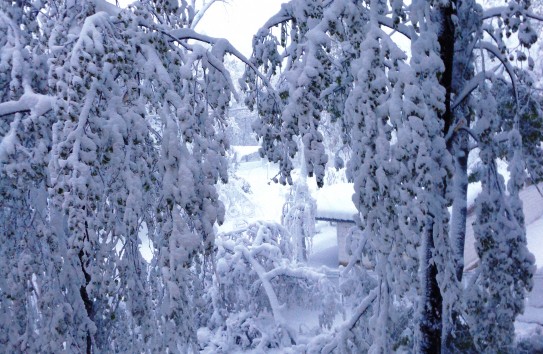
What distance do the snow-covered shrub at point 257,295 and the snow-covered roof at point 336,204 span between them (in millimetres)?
5054

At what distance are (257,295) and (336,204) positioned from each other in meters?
6.76

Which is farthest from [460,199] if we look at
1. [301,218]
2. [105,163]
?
[301,218]

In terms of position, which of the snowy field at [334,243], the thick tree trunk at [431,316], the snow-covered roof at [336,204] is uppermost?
the thick tree trunk at [431,316]

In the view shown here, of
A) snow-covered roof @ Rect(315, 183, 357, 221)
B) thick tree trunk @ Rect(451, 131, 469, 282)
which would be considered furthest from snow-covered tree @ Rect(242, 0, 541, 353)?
snow-covered roof @ Rect(315, 183, 357, 221)

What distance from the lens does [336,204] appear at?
1633 cm

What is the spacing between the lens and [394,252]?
2492 millimetres

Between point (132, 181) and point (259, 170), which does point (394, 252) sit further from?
point (259, 170)

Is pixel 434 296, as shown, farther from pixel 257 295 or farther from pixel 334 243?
pixel 334 243

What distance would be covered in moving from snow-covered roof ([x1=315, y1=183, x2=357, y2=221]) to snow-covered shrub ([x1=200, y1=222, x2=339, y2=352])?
16.6ft

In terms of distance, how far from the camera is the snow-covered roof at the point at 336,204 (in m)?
15.8

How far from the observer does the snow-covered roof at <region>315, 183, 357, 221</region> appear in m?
15.8

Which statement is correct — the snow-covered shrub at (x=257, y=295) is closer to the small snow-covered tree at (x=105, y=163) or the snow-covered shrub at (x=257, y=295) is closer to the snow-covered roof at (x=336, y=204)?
the snow-covered roof at (x=336, y=204)

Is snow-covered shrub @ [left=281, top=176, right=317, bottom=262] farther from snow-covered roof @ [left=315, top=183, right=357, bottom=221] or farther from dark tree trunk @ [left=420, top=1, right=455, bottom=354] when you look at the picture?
dark tree trunk @ [left=420, top=1, right=455, bottom=354]

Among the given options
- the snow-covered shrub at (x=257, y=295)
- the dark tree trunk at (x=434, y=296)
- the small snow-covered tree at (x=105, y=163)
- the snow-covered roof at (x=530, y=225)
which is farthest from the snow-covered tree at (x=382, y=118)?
the snow-covered roof at (x=530, y=225)
